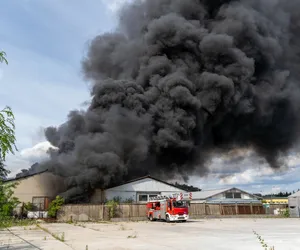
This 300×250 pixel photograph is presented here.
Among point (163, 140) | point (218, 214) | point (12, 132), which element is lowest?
point (218, 214)

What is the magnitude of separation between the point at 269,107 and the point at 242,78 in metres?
6.16

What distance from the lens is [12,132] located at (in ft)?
26.3

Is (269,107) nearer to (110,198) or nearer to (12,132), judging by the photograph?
(110,198)

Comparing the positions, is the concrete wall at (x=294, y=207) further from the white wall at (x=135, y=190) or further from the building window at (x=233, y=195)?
the white wall at (x=135, y=190)

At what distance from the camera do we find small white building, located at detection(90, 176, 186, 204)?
3662 cm

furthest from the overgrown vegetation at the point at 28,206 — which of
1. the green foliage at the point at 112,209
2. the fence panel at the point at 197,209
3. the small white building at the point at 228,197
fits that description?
the small white building at the point at 228,197

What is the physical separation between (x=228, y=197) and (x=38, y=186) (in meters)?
26.6

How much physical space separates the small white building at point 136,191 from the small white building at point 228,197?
624 centimetres

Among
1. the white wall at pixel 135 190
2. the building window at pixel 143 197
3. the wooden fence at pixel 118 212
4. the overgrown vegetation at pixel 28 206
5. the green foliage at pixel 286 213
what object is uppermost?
the white wall at pixel 135 190

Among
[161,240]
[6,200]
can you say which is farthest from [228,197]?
[6,200]

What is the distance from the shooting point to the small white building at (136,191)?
3662cm

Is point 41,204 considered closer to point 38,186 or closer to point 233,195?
point 38,186

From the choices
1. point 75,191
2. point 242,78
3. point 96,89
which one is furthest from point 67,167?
point 242,78

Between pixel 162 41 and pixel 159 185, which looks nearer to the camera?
pixel 162 41
